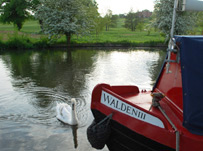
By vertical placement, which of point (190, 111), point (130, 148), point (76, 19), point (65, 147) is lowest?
point (65, 147)

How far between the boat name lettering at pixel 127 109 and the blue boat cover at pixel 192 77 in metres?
0.58

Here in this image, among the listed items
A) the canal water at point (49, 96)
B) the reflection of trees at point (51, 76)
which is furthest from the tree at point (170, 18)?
the reflection of trees at point (51, 76)

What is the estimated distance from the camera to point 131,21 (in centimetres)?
6128

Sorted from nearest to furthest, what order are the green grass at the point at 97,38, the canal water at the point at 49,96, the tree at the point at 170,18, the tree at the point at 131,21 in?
the canal water at the point at 49,96
the tree at the point at 170,18
the green grass at the point at 97,38
the tree at the point at 131,21

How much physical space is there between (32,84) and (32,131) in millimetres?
4997

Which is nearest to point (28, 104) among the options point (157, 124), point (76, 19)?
point (157, 124)

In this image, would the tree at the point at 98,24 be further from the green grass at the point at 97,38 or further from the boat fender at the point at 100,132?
the boat fender at the point at 100,132

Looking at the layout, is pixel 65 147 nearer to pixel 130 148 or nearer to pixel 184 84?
pixel 130 148

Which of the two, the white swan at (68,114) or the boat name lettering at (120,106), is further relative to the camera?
the white swan at (68,114)

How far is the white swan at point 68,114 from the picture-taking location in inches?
242

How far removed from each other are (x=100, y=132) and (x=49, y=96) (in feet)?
17.1

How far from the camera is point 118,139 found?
437cm

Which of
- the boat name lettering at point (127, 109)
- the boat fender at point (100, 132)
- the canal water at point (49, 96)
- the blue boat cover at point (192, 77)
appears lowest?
the canal water at point (49, 96)

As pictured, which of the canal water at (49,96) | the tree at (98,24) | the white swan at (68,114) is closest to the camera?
the canal water at (49,96)
